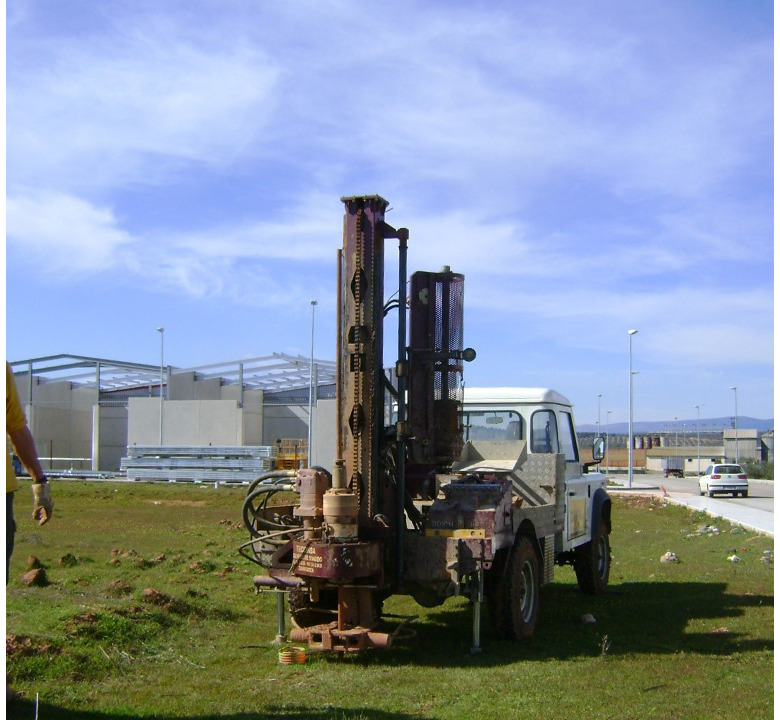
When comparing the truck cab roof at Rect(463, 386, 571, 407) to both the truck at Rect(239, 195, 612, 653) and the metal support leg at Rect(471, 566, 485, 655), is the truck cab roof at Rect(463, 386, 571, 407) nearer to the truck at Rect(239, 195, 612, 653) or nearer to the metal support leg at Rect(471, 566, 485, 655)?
the truck at Rect(239, 195, 612, 653)

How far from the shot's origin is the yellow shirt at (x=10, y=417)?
15.3 feet

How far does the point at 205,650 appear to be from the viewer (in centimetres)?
841

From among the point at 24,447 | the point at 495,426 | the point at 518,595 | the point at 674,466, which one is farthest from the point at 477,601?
the point at 674,466

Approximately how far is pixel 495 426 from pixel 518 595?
2.79 m

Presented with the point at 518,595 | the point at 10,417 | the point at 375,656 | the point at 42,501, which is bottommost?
the point at 375,656

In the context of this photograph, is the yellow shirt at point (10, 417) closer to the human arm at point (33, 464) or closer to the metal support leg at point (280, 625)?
the human arm at point (33, 464)

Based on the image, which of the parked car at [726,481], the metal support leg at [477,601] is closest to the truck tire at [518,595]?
the metal support leg at [477,601]

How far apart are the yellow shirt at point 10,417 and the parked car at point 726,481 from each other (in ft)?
133

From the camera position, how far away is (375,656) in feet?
26.5

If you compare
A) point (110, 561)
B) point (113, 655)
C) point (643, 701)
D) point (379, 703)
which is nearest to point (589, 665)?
point (643, 701)

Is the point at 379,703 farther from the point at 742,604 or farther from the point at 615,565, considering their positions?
the point at 615,565

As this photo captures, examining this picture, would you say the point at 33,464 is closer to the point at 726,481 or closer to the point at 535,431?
the point at 535,431

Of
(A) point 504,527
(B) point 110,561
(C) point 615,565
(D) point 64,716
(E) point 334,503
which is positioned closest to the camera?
(D) point 64,716

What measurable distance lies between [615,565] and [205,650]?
914 centimetres
